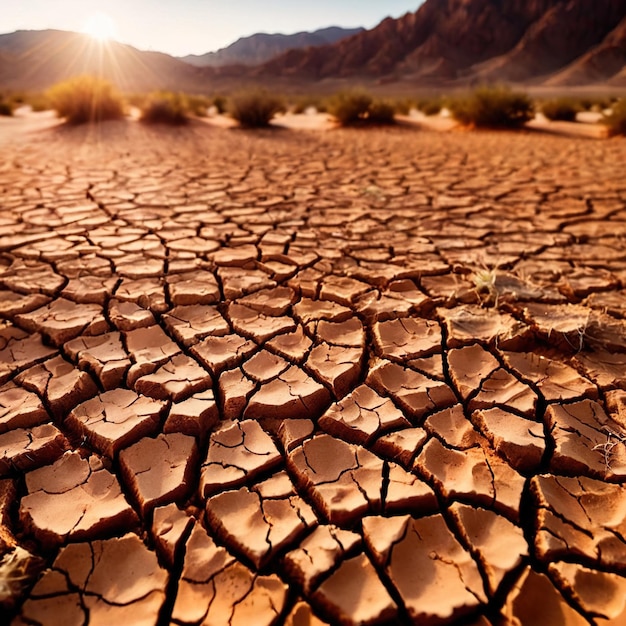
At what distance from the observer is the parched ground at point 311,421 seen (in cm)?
92

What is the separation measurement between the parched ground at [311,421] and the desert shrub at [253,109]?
5595 millimetres

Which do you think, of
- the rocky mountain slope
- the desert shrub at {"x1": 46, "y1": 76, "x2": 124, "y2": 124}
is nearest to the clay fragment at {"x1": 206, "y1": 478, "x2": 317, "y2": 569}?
the desert shrub at {"x1": 46, "y1": 76, "x2": 124, "y2": 124}

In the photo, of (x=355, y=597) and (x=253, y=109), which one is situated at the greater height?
(x=253, y=109)

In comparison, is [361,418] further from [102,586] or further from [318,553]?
[102,586]

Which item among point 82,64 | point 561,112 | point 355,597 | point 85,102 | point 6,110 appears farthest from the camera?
point 82,64

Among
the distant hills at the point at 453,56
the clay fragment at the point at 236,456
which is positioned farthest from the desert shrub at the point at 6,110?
the distant hills at the point at 453,56

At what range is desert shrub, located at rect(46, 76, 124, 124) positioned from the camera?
7.46m

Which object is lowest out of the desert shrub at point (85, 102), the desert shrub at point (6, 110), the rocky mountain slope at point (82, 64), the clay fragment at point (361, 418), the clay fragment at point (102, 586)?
the clay fragment at point (102, 586)

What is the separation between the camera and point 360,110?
8414 millimetres

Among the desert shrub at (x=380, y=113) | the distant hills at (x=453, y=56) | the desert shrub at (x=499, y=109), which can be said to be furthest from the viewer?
the distant hills at (x=453, y=56)

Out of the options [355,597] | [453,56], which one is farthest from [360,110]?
[453,56]

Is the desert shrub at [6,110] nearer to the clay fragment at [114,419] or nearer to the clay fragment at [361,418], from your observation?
the clay fragment at [114,419]

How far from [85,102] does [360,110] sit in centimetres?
493

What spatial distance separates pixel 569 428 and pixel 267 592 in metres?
0.96
